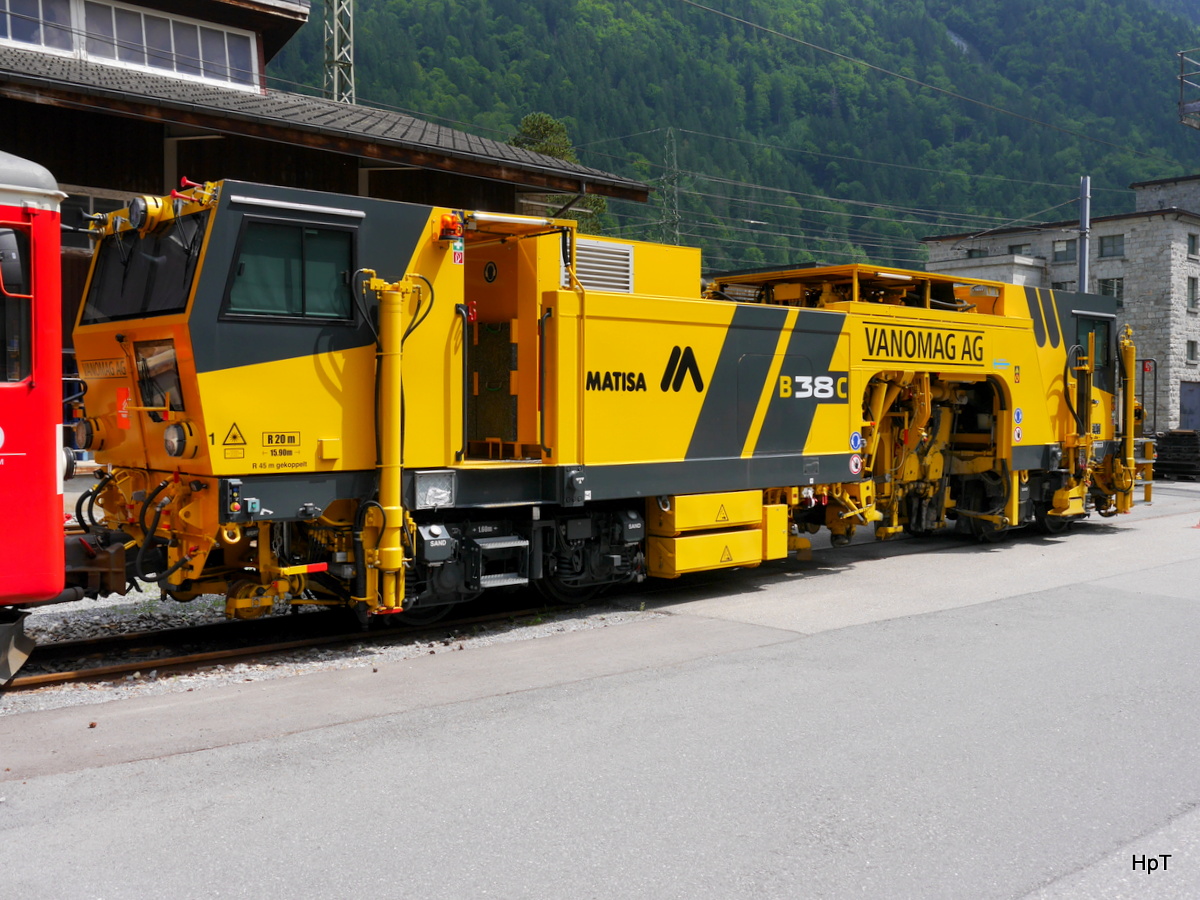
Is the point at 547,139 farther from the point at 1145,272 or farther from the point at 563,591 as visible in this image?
the point at 563,591

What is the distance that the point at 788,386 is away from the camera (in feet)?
35.1

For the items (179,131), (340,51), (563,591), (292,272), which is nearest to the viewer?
(292,272)

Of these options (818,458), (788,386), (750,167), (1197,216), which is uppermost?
(750,167)

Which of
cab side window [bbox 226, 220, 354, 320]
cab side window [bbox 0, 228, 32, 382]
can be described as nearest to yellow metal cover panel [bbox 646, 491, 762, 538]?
cab side window [bbox 226, 220, 354, 320]

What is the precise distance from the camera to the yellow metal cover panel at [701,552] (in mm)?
9773

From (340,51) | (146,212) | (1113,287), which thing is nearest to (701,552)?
(146,212)

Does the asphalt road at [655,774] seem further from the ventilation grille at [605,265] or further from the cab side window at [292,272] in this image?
the ventilation grille at [605,265]

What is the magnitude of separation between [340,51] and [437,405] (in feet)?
89.2

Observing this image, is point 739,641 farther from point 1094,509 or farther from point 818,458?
point 1094,509

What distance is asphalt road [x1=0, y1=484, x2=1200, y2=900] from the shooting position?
171 inches

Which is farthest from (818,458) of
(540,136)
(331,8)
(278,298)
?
(540,136)

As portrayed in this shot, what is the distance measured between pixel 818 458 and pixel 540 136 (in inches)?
1224

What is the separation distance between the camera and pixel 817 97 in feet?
344

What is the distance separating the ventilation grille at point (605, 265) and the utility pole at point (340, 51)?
24418 mm
